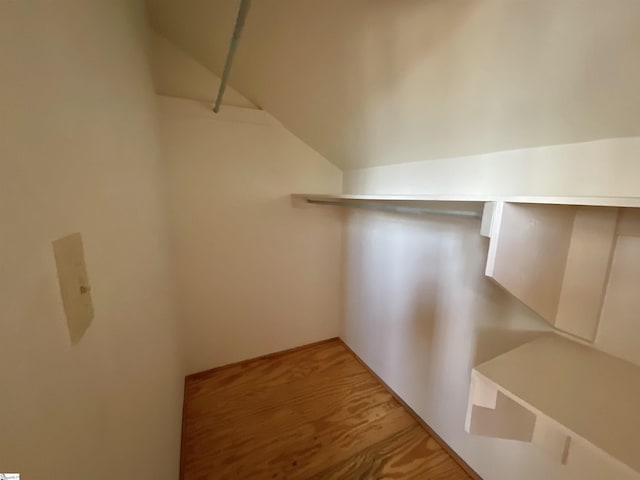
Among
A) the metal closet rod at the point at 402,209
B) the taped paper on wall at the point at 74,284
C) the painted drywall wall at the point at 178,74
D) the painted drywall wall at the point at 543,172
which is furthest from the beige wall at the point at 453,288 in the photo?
the taped paper on wall at the point at 74,284

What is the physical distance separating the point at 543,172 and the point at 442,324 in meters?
0.92

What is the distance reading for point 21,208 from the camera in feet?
1.01

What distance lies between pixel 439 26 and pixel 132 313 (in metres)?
1.27

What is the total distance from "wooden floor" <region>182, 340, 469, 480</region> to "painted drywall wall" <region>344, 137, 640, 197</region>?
1.53 m

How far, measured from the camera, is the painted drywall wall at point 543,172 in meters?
0.80

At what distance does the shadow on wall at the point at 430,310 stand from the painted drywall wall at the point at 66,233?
142 cm

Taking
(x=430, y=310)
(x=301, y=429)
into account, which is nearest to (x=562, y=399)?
(x=430, y=310)

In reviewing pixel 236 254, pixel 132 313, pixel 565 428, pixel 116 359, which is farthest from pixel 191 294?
pixel 565 428

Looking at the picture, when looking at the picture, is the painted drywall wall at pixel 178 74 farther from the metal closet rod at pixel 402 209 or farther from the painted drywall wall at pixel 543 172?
the painted drywall wall at pixel 543 172

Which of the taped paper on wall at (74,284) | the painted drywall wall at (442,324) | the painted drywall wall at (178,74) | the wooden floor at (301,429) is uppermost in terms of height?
the painted drywall wall at (178,74)

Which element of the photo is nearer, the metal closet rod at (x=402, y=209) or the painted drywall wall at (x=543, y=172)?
the painted drywall wall at (x=543, y=172)

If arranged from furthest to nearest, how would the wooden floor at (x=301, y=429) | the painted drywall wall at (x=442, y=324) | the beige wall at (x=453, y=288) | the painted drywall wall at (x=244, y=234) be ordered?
the painted drywall wall at (x=244, y=234) → the wooden floor at (x=301, y=429) → the painted drywall wall at (x=442, y=324) → the beige wall at (x=453, y=288)

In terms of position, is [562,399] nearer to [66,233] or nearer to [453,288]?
[453,288]

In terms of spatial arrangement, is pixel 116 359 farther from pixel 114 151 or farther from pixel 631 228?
pixel 631 228
